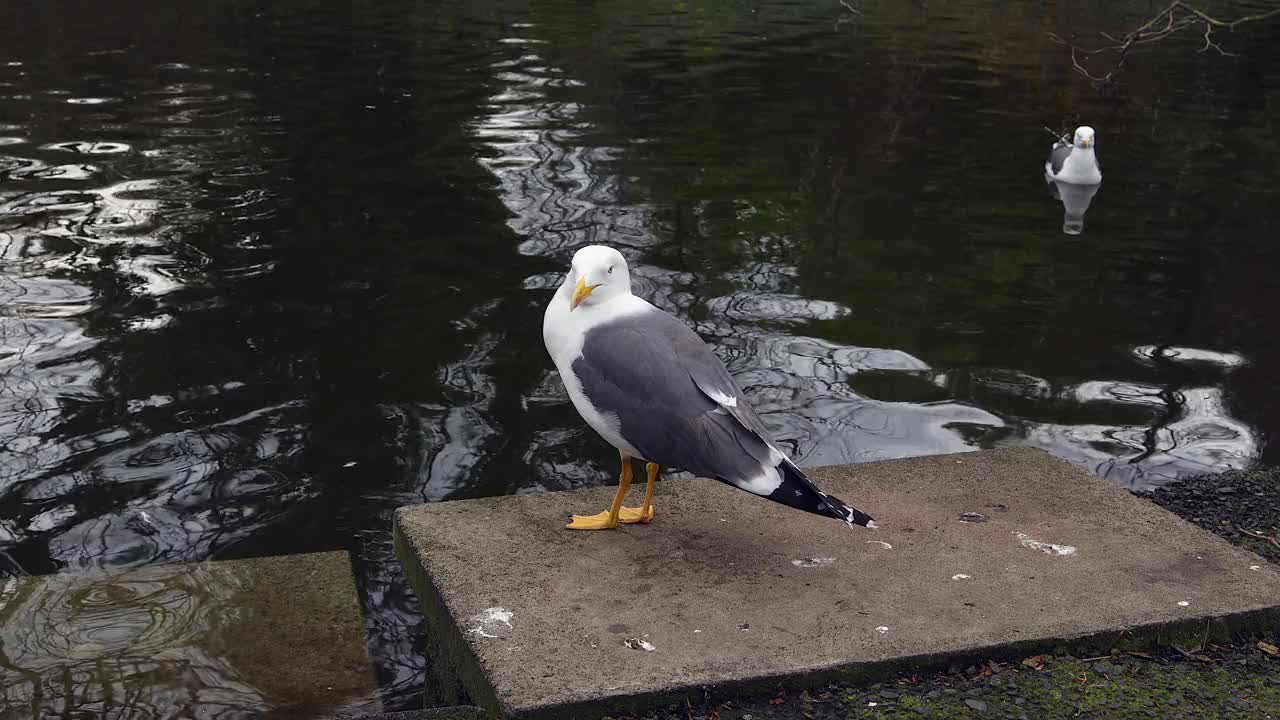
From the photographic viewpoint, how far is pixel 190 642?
4.68 m

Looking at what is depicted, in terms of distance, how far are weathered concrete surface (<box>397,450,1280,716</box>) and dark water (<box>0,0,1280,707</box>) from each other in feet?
2.66

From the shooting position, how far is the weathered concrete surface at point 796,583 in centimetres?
362

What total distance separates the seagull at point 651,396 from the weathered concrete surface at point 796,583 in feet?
0.78

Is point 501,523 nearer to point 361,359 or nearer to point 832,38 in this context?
point 361,359

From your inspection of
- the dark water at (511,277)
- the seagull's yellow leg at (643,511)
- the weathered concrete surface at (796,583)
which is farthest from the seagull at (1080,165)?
the seagull's yellow leg at (643,511)

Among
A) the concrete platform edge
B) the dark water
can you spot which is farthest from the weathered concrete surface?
the dark water

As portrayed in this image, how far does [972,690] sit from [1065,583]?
25.3 inches

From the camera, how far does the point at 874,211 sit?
1116cm

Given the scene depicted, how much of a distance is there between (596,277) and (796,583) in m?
1.10

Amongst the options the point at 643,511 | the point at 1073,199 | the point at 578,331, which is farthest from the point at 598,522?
the point at 1073,199

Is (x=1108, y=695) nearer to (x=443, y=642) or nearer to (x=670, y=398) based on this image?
(x=670, y=398)

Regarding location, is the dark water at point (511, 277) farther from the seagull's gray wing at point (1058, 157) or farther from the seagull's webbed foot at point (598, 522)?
the seagull's webbed foot at point (598, 522)

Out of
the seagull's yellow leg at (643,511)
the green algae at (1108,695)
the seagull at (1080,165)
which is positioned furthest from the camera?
the seagull at (1080,165)

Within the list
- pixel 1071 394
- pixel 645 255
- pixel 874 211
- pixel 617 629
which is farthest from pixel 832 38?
pixel 617 629
